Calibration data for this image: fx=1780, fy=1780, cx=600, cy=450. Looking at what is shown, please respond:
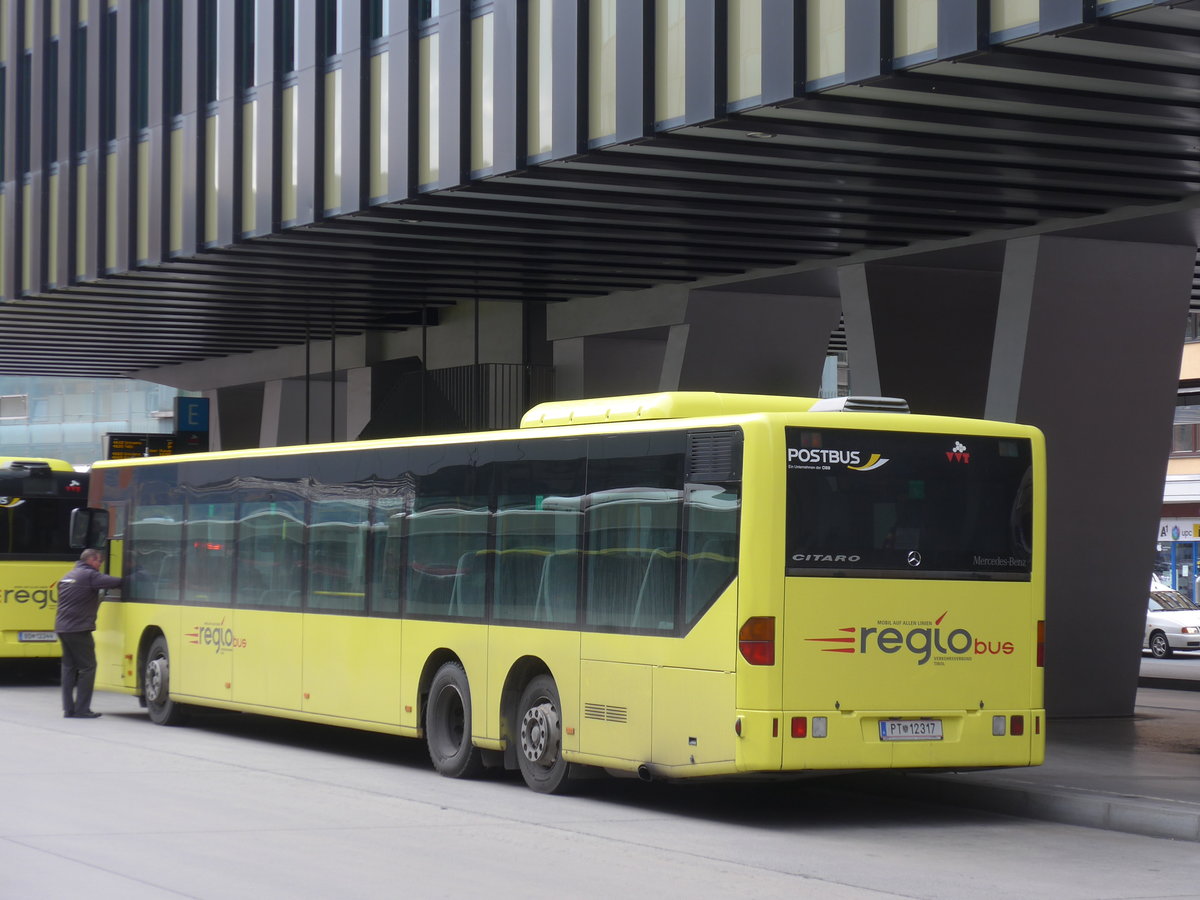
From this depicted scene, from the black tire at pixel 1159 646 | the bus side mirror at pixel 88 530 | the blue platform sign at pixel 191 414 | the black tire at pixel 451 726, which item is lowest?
the black tire at pixel 1159 646

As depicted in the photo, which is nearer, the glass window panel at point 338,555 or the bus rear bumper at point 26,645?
the glass window panel at point 338,555

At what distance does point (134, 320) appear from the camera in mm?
29891

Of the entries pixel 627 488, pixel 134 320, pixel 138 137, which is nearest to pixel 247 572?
pixel 627 488

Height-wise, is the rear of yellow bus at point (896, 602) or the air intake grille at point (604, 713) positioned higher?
the rear of yellow bus at point (896, 602)

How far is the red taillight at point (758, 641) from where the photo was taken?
36.6 feet

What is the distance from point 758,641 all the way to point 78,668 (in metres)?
10.5

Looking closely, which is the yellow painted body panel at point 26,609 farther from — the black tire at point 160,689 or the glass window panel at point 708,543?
the glass window panel at point 708,543

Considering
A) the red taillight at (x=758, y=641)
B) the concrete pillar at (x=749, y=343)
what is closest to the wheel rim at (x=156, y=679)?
the concrete pillar at (x=749, y=343)

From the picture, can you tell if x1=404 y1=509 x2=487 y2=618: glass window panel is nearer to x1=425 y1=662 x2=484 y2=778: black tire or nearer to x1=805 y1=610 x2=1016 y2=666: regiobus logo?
x1=425 y1=662 x2=484 y2=778: black tire

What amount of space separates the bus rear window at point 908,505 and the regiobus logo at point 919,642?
0.35 metres

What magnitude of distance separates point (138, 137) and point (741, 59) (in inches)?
566

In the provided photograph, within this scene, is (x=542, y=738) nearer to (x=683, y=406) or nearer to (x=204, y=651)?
(x=683, y=406)

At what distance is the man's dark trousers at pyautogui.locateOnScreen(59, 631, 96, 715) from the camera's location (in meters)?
19.1

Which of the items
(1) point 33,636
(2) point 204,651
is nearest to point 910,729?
(2) point 204,651
